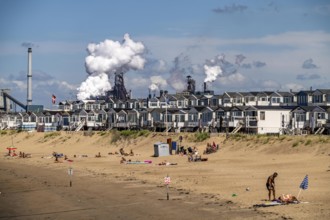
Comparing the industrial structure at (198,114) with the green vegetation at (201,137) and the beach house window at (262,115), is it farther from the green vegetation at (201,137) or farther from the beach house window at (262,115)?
the green vegetation at (201,137)

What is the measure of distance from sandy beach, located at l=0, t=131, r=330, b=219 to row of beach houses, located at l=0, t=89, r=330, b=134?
1810 centimetres

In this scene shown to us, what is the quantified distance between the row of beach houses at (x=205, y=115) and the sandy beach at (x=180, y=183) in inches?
713

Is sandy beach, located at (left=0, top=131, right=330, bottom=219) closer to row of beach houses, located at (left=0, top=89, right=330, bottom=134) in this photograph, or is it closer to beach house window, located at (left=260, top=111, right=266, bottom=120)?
row of beach houses, located at (left=0, top=89, right=330, bottom=134)

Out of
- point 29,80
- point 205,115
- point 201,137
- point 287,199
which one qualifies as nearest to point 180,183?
point 287,199

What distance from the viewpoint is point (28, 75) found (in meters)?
170

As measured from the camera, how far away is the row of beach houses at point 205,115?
9012 centimetres

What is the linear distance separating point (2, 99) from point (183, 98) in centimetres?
6884

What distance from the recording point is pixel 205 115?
336 ft

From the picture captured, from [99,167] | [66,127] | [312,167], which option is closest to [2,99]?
[66,127]

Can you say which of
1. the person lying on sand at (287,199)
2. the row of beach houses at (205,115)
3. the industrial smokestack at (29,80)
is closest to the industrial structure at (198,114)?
the row of beach houses at (205,115)

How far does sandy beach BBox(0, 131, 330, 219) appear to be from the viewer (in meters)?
29.8

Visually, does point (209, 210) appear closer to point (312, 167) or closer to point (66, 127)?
point (312, 167)

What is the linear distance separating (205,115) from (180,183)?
202 ft

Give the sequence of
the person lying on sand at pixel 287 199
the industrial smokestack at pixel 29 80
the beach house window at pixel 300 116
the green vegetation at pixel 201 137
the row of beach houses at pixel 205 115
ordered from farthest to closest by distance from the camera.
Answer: the industrial smokestack at pixel 29 80 → the beach house window at pixel 300 116 → the row of beach houses at pixel 205 115 → the green vegetation at pixel 201 137 → the person lying on sand at pixel 287 199
